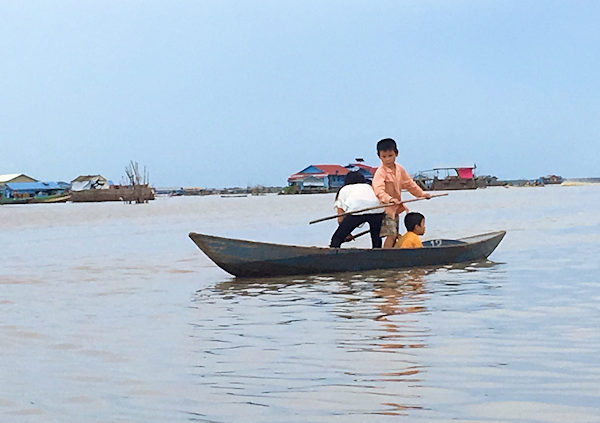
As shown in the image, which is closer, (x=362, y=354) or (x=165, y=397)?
(x=165, y=397)

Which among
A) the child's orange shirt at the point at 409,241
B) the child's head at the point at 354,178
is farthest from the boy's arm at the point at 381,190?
the child's orange shirt at the point at 409,241

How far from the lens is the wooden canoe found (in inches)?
436

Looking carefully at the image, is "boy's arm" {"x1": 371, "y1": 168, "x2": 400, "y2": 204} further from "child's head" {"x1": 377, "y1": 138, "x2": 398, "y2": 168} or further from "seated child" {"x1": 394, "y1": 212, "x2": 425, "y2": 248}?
"seated child" {"x1": 394, "y1": 212, "x2": 425, "y2": 248}

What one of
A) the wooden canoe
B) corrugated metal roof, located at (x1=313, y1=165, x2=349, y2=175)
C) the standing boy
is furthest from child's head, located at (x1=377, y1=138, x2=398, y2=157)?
corrugated metal roof, located at (x1=313, y1=165, x2=349, y2=175)

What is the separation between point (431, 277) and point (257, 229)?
1644 centimetres

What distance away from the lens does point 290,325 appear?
24.7 feet

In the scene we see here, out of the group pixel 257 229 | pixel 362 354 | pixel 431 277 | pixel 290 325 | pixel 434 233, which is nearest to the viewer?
pixel 362 354

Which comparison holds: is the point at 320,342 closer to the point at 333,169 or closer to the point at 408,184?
the point at 408,184

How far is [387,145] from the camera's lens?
11.2 m

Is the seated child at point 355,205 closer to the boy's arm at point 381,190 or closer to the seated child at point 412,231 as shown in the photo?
the boy's arm at point 381,190

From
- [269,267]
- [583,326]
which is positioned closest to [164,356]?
[583,326]

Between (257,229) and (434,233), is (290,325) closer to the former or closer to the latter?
(434,233)

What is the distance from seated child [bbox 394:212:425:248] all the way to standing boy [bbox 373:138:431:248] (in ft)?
0.83

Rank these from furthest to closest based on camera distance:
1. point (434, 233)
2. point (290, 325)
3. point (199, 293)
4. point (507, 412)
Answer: point (434, 233)
point (199, 293)
point (290, 325)
point (507, 412)
